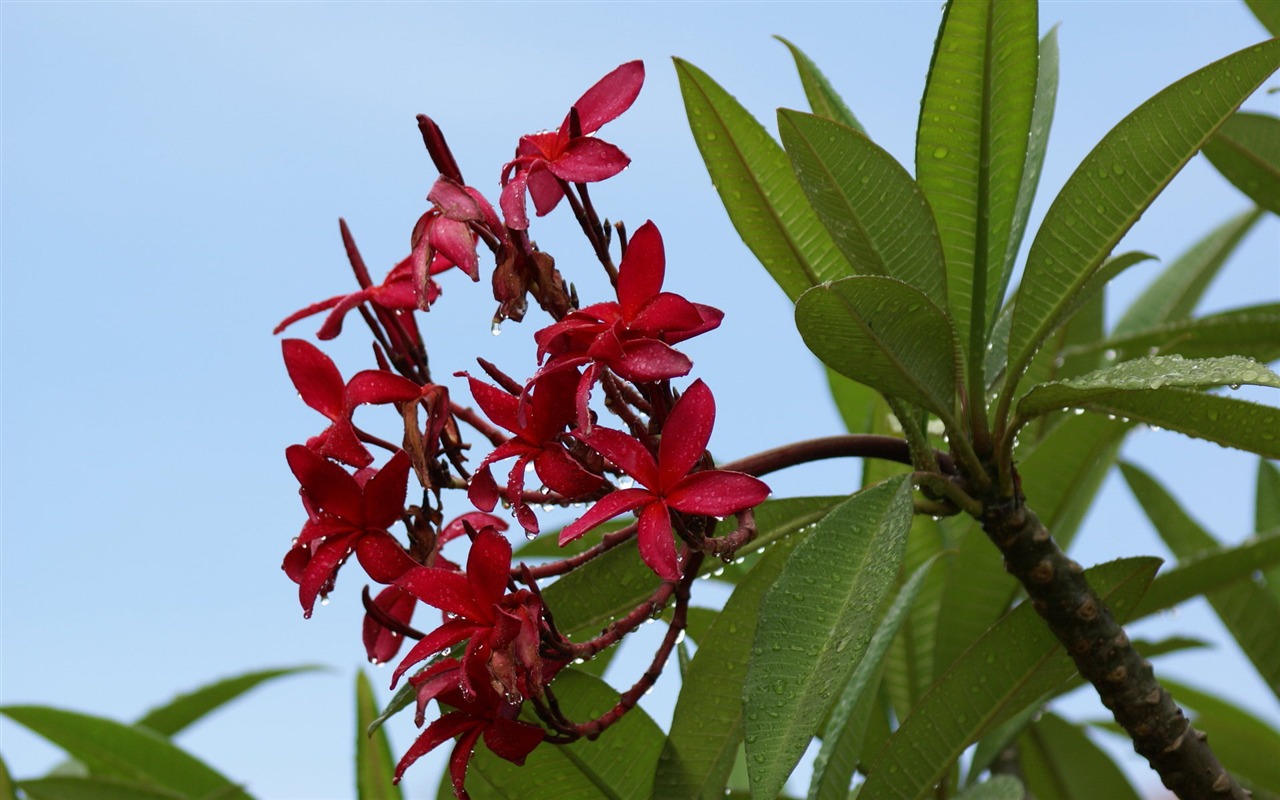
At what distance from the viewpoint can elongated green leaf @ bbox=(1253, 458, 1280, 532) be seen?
1787 mm

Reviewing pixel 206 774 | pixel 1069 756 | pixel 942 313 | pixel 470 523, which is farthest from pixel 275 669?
pixel 942 313

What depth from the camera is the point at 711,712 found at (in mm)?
1043

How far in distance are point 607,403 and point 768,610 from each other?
185 mm

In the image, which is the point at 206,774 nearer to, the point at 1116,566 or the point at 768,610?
the point at 768,610

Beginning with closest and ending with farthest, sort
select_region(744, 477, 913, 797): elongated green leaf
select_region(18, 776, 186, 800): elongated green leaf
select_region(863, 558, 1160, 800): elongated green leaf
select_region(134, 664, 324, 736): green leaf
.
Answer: select_region(744, 477, 913, 797): elongated green leaf
select_region(863, 558, 1160, 800): elongated green leaf
select_region(18, 776, 186, 800): elongated green leaf
select_region(134, 664, 324, 736): green leaf

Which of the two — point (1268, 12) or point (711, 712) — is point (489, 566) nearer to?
point (711, 712)

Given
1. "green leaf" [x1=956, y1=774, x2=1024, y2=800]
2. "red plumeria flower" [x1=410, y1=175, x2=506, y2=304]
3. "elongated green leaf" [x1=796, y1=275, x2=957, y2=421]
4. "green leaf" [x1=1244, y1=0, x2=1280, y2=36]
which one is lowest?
"green leaf" [x1=956, y1=774, x2=1024, y2=800]

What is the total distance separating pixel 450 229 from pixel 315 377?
0.18 m

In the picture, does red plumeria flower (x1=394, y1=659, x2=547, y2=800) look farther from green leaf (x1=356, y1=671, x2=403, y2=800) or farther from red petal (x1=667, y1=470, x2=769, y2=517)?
green leaf (x1=356, y1=671, x2=403, y2=800)

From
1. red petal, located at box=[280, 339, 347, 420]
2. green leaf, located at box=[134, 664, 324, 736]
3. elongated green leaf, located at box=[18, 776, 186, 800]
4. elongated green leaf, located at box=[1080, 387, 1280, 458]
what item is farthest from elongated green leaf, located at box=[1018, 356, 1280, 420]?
green leaf, located at box=[134, 664, 324, 736]

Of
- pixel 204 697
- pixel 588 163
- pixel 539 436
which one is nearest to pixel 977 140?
pixel 588 163

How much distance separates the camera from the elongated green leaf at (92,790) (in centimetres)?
148

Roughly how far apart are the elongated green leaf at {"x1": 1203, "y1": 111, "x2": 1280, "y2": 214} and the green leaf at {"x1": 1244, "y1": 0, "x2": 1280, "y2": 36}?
0.15m

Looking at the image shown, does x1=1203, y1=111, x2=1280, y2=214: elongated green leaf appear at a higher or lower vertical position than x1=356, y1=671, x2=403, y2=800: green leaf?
higher
